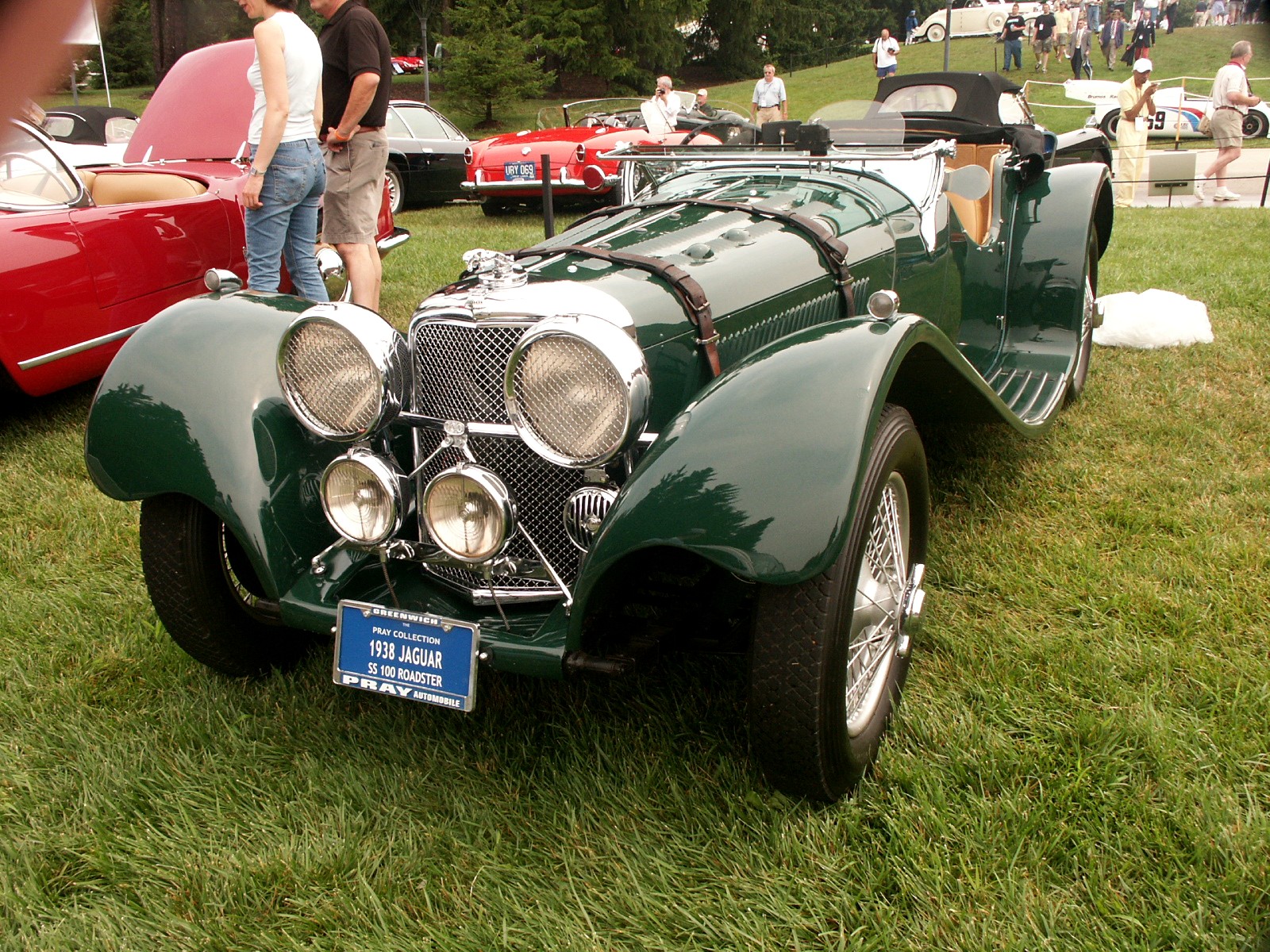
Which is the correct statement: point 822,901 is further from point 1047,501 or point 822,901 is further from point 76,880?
point 1047,501

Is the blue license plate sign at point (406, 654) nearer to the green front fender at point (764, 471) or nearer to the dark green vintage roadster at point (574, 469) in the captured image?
the dark green vintage roadster at point (574, 469)

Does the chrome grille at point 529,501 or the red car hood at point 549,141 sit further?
the red car hood at point 549,141

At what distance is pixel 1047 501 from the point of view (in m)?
3.64

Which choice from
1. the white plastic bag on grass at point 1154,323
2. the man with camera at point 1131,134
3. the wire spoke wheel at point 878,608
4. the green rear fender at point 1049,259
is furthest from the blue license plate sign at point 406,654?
the man with camera at point 1131,134

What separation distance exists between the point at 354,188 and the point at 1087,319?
384 cm

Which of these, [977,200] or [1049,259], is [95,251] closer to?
[977,200]

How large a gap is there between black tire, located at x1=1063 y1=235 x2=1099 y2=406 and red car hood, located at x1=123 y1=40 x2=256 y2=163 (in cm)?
515

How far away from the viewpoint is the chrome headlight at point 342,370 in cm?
240

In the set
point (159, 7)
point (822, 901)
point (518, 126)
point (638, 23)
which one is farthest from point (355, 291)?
point (638, 23)

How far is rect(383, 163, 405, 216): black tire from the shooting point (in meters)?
11.4

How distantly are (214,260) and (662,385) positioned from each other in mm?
4023

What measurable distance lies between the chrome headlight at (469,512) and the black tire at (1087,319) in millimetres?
2905

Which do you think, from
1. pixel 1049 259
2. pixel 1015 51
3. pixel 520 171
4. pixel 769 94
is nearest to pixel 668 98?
pixel 520 171

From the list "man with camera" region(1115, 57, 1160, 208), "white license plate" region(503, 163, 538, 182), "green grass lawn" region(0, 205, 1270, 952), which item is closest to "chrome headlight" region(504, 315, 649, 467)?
"green grass lawn" region(0, 205, 1270, 952)
